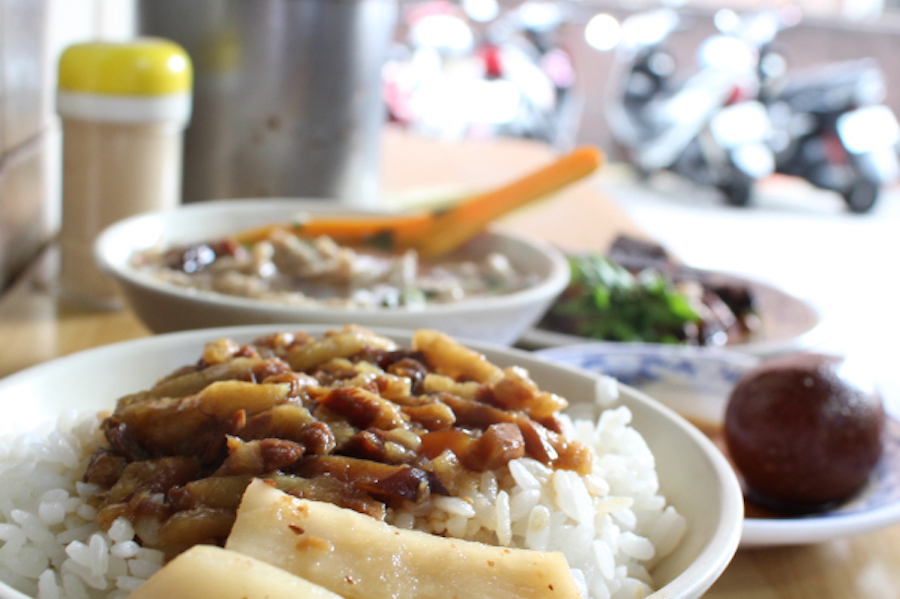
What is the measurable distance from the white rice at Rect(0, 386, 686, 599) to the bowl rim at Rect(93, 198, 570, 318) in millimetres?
327

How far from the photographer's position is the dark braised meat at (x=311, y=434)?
646 millimetres

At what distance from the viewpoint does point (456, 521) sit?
654 mm

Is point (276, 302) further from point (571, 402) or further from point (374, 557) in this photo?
point (374, 557)

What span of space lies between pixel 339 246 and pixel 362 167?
536 millimetres

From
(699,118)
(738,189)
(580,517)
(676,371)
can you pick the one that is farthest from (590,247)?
(699,118)

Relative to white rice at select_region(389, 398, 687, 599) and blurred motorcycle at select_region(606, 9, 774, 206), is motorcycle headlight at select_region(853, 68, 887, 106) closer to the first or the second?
blurred motorcycle at select_region(606, 9, 774, 206)

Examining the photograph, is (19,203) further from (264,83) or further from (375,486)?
(375,486)

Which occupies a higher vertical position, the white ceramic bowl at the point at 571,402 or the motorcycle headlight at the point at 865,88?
the motorcycle headlight at the point at 865,88

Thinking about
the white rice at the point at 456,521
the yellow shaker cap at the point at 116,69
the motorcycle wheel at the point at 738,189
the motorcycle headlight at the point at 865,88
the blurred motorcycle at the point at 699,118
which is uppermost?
the yellow shaker cap at the point at 116,69

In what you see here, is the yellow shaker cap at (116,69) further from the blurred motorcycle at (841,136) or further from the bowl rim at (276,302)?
the blurred motorcycle at (841,136)

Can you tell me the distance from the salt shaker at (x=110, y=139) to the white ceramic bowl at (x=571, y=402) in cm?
71

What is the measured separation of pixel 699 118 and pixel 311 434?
8.50 m

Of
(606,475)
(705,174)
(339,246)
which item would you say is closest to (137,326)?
(339,246)

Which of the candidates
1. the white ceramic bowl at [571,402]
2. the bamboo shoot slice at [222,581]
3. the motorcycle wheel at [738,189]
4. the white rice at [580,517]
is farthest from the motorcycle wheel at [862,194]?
the bamboo shoot slice at [222,581]
